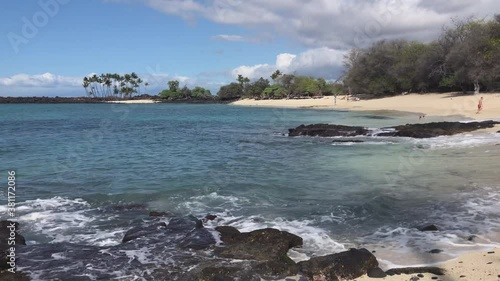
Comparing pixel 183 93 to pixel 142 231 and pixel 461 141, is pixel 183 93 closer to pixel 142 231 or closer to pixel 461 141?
pixel 461 141

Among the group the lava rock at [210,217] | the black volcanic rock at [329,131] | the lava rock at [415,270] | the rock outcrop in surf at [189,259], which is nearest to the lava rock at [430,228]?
the lava rock at [415,270]

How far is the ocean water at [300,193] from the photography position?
10141 mm

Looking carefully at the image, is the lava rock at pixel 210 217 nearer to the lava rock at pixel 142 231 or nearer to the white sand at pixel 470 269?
the lava rock at pixel 142 231

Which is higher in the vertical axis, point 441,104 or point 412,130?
point 441,104

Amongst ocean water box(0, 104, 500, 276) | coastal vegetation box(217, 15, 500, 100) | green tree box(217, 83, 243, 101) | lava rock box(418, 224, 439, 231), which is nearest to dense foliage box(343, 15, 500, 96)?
coastal vegetation box(217, 15, 500, 100)

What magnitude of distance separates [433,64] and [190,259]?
69851 millimetres

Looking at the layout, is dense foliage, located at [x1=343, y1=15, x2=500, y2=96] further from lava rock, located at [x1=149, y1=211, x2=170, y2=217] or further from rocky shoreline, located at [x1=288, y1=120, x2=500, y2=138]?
lava rock, located at [x1=149, y1=211, x2=170, y2=217]

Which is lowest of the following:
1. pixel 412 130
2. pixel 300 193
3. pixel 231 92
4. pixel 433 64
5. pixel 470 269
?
pixel 300 193

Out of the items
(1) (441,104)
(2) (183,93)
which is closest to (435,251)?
(1) (441,104)

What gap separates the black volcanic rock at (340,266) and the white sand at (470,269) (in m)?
0.20

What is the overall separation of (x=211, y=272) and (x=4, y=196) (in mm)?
11633

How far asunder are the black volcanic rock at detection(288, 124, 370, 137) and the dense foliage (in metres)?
31.3

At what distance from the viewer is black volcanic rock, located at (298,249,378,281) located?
756 cm

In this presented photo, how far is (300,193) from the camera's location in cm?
1473
